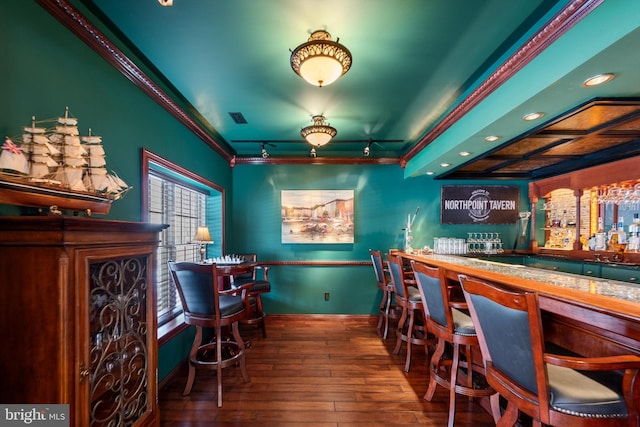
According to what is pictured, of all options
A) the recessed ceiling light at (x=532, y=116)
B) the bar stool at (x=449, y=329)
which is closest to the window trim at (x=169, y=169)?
the bar stool at (x=449, y=329)

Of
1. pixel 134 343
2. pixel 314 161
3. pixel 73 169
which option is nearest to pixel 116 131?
pixel 73 169

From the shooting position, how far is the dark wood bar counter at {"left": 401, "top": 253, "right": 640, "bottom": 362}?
3.71 feet

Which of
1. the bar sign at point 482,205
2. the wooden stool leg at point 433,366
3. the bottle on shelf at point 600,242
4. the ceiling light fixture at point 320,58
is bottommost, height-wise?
the wooden stool leg at point 433,366

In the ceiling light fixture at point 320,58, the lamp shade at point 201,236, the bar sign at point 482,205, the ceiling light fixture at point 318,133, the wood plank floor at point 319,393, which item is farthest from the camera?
the bar sign at point 482,205

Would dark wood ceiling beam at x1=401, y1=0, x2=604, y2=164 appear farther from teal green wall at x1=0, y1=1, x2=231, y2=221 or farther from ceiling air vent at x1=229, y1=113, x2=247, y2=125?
teal green wall at x1=0, y1=1, x2=231, y2=221

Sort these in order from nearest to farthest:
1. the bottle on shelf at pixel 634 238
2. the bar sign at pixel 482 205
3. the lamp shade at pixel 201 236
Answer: the bottle on shelf at pixel 634 238 → the lamp shade at pixel 201 236 → the bar sign at pixel 482 205

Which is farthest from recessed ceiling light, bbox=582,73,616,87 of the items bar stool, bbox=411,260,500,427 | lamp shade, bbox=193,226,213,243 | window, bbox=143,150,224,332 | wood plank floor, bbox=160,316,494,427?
lamp shade, bbox=193,226,213,243

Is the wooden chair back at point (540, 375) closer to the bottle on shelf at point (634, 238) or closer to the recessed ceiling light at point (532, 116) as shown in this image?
the recessed ceiling light at point (532, 116)

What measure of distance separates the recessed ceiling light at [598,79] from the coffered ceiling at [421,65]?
0.12 ft

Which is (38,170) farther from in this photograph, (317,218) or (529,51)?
(317,218)

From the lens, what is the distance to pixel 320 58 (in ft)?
5.73

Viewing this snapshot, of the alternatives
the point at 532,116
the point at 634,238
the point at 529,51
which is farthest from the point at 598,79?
the point at 634,238

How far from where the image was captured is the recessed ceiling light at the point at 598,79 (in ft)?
5.17

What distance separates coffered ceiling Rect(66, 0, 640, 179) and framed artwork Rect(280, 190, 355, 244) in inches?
53.3
